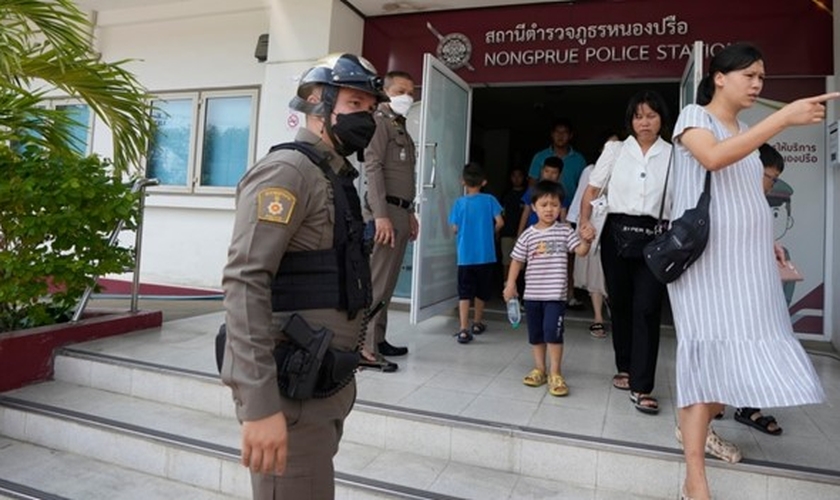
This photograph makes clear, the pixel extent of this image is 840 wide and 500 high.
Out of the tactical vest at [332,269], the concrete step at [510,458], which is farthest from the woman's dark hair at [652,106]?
the tactical vest at [332,269]

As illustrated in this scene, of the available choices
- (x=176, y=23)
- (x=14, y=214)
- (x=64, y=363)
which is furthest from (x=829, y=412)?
(x=176, y=23)

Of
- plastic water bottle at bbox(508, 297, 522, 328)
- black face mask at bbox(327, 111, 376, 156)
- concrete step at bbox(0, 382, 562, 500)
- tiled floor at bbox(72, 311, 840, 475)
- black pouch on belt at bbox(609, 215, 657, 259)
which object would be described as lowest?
concrete step at bbox(0, 382, 562, 500)

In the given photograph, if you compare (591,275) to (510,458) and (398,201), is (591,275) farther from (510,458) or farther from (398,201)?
(510,458)

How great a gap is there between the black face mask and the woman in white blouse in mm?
1803

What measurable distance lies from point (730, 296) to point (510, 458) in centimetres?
120

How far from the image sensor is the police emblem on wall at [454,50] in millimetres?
5523

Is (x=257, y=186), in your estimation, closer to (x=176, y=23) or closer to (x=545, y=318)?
(x=545, y=318)

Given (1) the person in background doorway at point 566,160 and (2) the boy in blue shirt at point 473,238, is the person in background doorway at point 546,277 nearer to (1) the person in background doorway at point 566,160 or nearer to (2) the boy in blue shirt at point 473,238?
(2) the boy in blue shirt at point 473,238

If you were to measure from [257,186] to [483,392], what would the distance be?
2238mm

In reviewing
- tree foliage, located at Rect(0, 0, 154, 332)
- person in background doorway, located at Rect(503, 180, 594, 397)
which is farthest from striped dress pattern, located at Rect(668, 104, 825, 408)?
tree foliage, located at Rect(0, 0, 154, 332)

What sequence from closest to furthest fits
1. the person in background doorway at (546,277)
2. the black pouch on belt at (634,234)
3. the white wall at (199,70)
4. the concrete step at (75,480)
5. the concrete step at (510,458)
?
the concrete step at (510,458) < the concrete step at (75,480) < the black pouch on belt at (634,234) < the person in background doorway at (546,277) < the white wall at (199,70)

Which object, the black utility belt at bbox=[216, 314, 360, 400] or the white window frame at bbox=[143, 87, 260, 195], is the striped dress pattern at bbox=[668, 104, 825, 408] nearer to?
the black utility belt at bbox=[216, 314, 360, 400]

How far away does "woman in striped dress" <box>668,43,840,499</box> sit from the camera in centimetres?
190

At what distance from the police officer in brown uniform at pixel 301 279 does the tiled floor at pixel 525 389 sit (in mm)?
1564
